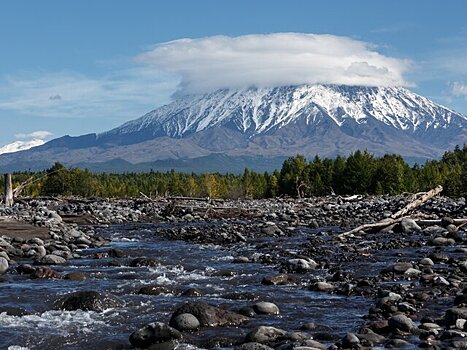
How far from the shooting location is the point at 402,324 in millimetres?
11156

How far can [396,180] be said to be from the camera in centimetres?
8294

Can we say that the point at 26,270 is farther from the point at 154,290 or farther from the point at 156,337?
the point at 156,337

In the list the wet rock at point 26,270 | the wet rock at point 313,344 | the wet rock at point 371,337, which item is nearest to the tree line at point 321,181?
the wet rock at point 26,270

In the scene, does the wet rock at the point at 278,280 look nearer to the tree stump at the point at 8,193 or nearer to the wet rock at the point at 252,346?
the wet rock at the point at 252,346

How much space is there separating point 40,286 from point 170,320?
516cm

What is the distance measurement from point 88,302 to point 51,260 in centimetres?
709

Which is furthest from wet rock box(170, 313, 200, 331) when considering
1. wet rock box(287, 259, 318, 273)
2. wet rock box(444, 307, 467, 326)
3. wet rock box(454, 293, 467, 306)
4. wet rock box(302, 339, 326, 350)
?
wet rock box(287, 259, 318, 273)

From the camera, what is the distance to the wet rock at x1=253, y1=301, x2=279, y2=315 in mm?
13141

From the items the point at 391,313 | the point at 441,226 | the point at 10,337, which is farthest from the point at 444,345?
the point at 441,226

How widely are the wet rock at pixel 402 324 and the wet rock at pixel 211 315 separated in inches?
116

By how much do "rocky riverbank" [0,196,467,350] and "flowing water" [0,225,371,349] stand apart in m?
0.32

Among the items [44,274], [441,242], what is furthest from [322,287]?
[441,242]

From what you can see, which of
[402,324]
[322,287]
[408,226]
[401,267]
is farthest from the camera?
[408,226]

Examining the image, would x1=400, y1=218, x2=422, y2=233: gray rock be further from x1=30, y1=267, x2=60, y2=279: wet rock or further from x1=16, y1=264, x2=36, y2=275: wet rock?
x1=16, y1=264, x2=36, y2=275: wet rock
